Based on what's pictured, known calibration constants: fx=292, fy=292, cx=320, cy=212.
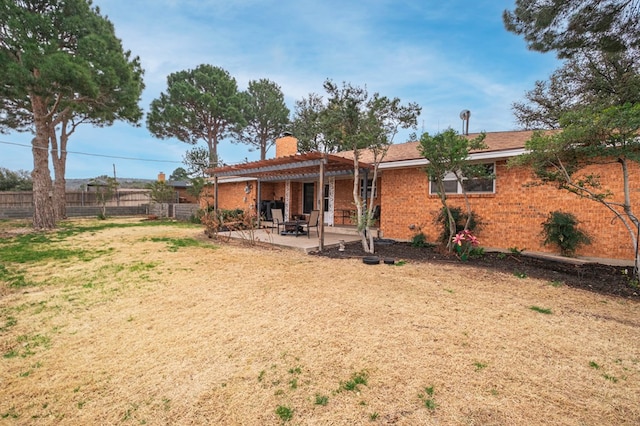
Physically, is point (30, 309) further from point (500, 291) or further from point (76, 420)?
point (500, 291)

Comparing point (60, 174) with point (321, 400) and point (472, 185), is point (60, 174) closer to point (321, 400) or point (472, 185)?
point (472, 185)

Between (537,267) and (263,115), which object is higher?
(263,115)

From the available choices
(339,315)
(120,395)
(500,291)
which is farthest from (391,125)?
(120,395)

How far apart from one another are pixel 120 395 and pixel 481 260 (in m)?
7.05

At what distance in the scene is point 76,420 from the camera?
1958 millimetres

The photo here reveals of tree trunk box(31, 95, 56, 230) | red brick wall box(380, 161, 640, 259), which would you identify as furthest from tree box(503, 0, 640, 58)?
tree trunk box(31, 95, 56, 230)

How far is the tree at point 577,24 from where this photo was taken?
5.65m

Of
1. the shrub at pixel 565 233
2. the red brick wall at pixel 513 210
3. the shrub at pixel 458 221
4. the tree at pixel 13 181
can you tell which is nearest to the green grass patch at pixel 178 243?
the red brick wall at pixel 513 210

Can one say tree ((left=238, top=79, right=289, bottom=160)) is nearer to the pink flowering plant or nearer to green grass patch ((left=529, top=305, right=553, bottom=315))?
the pink flowering plant

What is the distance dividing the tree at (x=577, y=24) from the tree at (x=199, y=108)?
22953 millimetres

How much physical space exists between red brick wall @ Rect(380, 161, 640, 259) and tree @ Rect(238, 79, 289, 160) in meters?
20.8

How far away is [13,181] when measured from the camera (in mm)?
25812

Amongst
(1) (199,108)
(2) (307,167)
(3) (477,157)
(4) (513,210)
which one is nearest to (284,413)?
(3) (477,157)

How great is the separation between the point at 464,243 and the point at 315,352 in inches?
238
